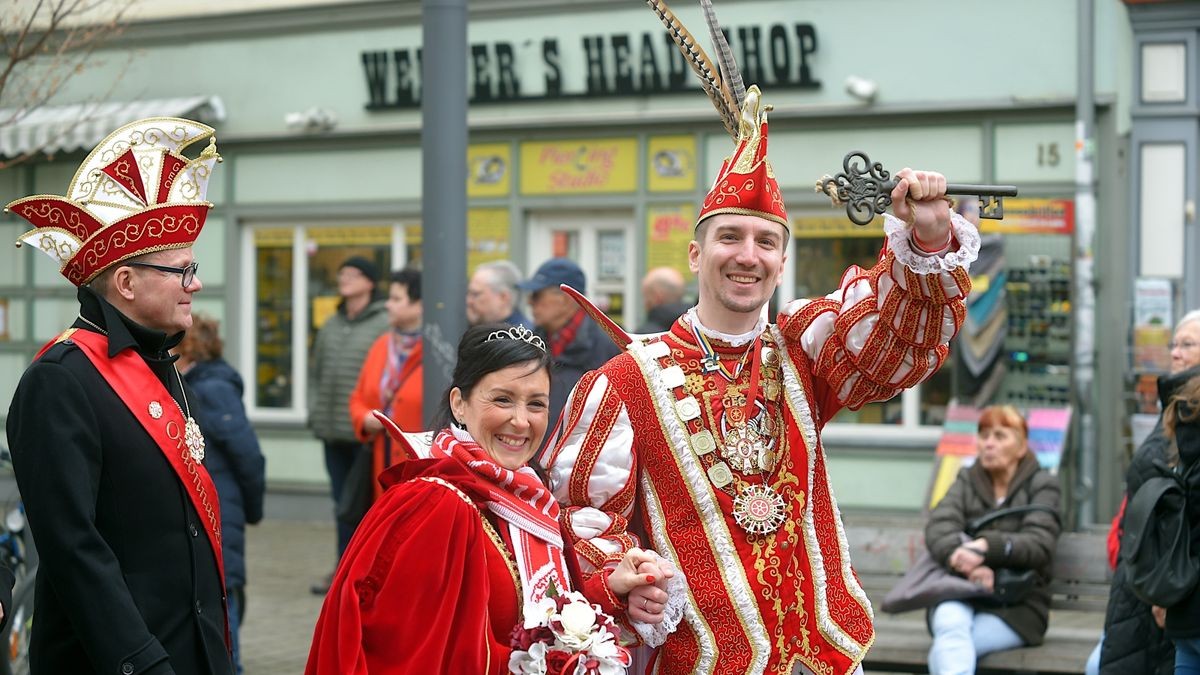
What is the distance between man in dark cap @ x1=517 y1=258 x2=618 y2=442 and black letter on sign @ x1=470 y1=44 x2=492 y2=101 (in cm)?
613

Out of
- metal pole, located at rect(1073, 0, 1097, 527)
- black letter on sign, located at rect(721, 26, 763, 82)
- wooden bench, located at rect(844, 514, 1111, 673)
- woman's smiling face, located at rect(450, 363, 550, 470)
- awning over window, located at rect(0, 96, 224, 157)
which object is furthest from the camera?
awning over window, located at rect(0, 96, 224, 157)

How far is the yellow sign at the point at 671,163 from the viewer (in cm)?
1234

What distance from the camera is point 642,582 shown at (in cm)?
343

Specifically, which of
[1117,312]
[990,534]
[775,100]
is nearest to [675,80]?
[775,100]

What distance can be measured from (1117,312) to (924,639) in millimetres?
5334

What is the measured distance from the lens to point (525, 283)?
282 inches

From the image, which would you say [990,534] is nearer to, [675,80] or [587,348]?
[587,348]

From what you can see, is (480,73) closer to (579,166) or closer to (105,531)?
(579,166)

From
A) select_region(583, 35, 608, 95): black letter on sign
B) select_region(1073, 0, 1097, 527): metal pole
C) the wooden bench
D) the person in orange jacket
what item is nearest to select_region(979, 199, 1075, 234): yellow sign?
select_region(1073, 0, 1097, 527): metal pole

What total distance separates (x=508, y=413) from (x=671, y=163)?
907cm

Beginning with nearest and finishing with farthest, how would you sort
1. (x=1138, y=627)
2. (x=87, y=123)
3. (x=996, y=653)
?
(x=1138, y=627), (x=996, y=653), (x=87, y=123)

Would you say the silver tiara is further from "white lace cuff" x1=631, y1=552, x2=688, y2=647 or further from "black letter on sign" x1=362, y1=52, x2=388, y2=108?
"black letter on sign" x1=362, y1=52, x2=388, y2=108

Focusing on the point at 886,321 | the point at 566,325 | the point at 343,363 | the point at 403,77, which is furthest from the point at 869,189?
the point at 403,77

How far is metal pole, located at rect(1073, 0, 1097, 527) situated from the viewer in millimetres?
10914
